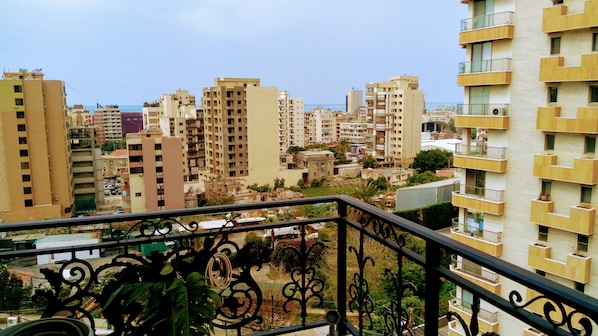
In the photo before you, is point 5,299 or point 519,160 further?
point 519,160

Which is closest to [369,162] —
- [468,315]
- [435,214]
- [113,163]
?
[435,214]

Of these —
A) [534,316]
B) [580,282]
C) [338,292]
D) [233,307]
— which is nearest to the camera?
[534,316]

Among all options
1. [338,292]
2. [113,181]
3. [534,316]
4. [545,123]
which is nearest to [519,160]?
[545,123]

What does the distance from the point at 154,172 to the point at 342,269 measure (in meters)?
23.0

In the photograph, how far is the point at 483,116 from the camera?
905 cm

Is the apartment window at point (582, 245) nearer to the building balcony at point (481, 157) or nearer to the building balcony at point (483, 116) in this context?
the building balcony at point (481, 157)

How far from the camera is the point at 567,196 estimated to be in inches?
308

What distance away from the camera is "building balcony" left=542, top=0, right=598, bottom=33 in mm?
6895

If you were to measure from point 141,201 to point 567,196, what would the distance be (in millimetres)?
20718

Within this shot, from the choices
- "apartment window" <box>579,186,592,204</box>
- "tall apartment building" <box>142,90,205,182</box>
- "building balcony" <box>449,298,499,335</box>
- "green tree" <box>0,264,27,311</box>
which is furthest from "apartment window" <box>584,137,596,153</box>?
"tall apartment building" <box>142,90,205,182</box>

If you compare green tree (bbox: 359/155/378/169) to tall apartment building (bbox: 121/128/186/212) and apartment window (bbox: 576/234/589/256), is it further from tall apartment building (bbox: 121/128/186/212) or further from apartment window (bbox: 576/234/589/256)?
apartment window (bbox: 576/234/589/256)

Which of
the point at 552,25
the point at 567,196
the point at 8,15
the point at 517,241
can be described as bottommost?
the point at 517,241

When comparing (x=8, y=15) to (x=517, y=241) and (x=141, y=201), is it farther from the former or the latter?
(x=517, y=241)

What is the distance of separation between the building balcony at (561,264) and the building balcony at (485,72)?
10.9ft
